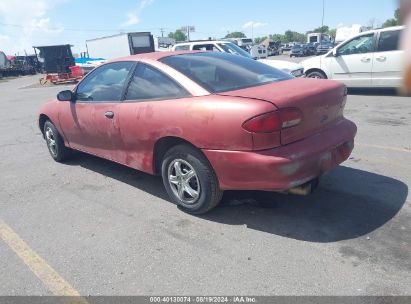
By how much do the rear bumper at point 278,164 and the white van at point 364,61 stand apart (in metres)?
6.85

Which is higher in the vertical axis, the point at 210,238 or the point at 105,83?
the point at 105,83

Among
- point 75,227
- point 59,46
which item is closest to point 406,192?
point 75,227

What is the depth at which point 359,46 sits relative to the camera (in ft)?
32.3

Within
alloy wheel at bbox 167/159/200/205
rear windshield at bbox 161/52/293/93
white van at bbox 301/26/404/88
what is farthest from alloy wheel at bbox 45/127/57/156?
white van at bbox 301/26/404/88

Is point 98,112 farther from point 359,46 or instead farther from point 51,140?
point 359,46

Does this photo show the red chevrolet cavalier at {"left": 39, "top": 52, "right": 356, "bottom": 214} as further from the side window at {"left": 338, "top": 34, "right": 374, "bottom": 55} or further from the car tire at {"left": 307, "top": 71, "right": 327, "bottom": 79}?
the car tire at {"left": 307, "top": 71, "right": 327, "bottom": 79}

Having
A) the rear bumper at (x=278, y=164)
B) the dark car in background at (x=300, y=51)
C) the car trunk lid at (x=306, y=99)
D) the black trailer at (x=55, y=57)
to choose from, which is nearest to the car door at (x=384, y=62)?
the car trunk lid at (x=306, y=99)

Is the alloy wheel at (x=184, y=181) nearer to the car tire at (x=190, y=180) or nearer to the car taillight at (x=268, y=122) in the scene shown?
the car tire at (x=190, y=180)

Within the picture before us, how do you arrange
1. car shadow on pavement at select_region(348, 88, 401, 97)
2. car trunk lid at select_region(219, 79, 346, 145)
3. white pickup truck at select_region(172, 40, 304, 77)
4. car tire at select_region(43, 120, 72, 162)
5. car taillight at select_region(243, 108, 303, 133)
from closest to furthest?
1. car taillight at select_region(243, 108, 303, 133)
2. car trunk lid at select_region(219, 79, 346, 145)
3. car tire at select_region(43, 120, 72, 162)
4. car shadow on pavement at select_region(348, 88, 401, 97)
5. white pickup truck at select_region(172, 40, 304, 77)

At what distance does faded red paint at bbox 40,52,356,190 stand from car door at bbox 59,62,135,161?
0.20 m

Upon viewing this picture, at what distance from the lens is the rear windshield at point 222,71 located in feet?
11.9

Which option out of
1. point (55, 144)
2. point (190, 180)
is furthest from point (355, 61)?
point (190, 180)

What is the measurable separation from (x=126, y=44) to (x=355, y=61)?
74.0 feet

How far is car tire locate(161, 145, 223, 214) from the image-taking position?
135 inches
